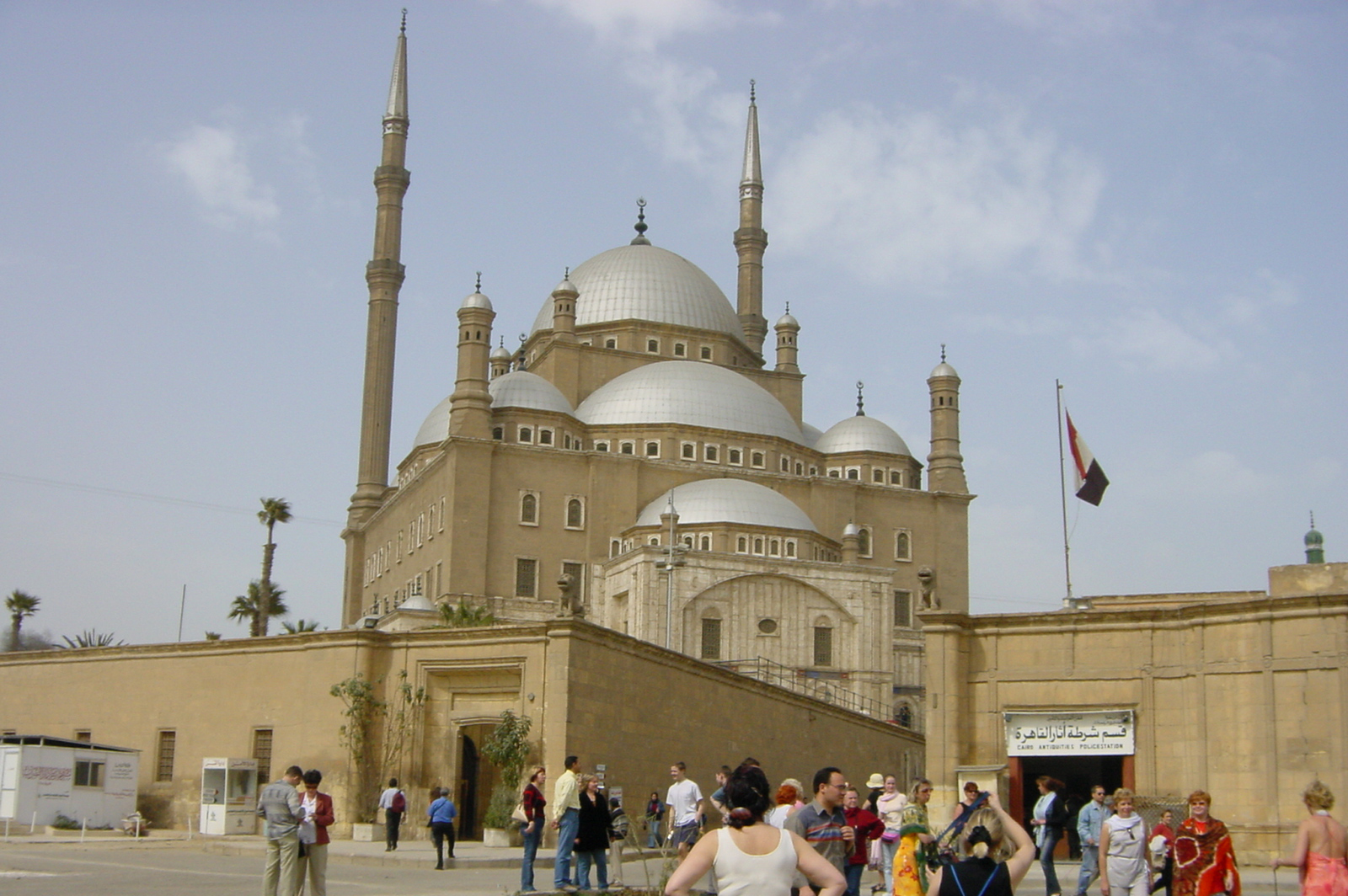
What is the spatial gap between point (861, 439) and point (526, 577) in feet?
47.3

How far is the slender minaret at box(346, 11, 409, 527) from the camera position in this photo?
56281 mm

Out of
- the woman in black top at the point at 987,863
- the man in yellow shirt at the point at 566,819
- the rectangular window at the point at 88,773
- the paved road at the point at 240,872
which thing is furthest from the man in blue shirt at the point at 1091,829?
the rectangular window at the point at 88,773

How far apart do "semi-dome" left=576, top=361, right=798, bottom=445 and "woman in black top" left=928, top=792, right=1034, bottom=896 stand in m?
44.6

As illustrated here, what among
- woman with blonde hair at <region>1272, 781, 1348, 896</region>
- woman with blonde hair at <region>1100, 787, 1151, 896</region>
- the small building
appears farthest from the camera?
the small building

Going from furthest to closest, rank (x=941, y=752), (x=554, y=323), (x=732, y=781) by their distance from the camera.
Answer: (x=554, y=323) → (x=941, y=752) → (x=732, y=781)

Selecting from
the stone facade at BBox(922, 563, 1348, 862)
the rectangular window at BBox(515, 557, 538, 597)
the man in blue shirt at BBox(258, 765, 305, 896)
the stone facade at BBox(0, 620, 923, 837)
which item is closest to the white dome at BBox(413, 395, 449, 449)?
the rectangular window at BBox(515, 557, 538, 597)

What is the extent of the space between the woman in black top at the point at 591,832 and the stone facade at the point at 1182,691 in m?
7.27

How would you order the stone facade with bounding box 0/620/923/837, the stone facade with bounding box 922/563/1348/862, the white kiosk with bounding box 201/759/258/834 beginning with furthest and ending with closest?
the white kiosk with bounding box 201/759/258/834 < the stone facade with bounding box 0/620/923/837 < the stone facade with bounding box 922/563/1348/862

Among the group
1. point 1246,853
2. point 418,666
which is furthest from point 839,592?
point 1246,853

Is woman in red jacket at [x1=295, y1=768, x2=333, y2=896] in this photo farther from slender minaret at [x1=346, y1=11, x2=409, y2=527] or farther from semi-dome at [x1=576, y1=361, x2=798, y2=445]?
slender minaret at [x1=346, y1=11, x2=409, y2=527]

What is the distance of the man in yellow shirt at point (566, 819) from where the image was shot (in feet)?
43.5

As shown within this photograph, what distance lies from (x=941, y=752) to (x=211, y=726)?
11.9m

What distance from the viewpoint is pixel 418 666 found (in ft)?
76.6

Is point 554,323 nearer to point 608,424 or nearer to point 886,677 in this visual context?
point 608,424
